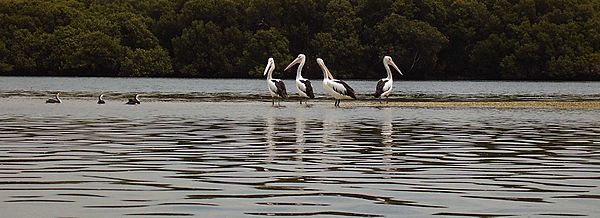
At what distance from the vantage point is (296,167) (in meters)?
Answer: 12.3

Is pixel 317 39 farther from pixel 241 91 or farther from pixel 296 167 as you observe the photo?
pixel 296 167

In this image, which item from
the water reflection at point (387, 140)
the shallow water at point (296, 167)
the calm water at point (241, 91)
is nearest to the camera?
the shallow water at point (296, 167)

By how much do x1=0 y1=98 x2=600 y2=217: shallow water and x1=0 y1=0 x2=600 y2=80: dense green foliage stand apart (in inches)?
2837

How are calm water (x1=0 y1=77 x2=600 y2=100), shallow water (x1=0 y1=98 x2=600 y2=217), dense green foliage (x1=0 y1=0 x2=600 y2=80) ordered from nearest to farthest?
shallow water (x1=0 y1=98 x2=600 y2=217) → calm water (x1=0 y1=77 x2=600 y2=100) → dense green foliage (x1=0 y1=0 x2=600 y2=80)

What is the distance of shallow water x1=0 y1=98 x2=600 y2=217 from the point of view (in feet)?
29.5

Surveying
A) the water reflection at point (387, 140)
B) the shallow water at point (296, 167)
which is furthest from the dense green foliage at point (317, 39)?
the shallow water at point (296, 167)

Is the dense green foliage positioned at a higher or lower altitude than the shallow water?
higher

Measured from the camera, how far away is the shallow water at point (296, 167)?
900 cm

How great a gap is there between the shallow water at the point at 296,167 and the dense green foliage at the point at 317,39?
72066mm

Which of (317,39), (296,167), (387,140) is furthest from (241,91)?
(317,39)

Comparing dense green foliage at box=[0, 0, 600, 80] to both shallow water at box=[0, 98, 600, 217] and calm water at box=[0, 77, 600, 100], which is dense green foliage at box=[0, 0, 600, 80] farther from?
shallow water at box=[0, 98, 600, 217]

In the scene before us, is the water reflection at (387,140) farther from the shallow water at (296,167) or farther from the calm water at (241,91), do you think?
the calm water at (241,91)

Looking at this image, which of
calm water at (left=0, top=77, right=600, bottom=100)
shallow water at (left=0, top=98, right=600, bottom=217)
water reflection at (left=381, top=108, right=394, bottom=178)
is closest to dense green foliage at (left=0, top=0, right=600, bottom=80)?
calm water at (left=0, top=77, right=600, bottom=100)

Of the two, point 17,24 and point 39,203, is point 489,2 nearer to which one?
point 17,24
